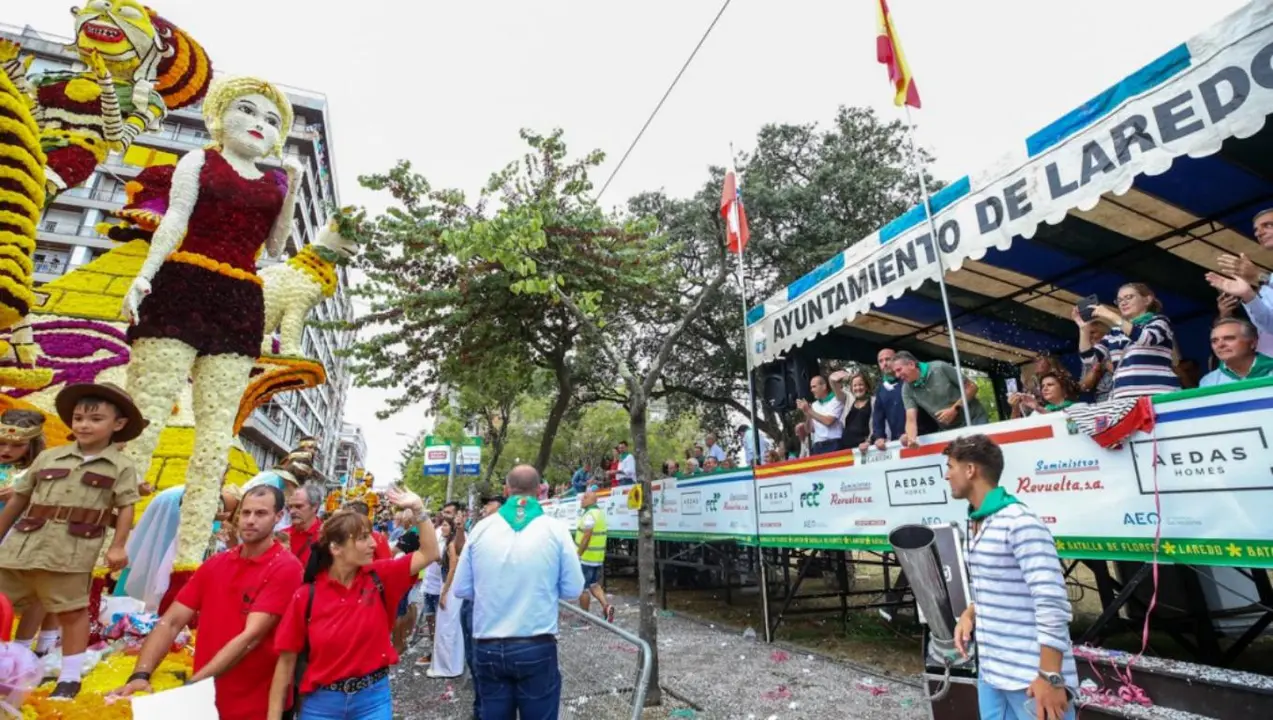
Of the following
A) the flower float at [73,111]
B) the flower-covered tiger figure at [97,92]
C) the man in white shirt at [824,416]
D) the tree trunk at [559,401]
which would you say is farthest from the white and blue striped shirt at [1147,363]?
the tree trunk at [559,401]

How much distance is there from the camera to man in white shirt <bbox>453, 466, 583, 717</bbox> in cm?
311

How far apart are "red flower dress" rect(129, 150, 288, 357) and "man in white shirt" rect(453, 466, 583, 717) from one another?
2.79 metres

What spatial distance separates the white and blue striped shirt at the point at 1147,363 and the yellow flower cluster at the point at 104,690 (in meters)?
5.42

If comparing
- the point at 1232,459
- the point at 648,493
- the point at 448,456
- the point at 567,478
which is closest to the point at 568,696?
the point at 648,493

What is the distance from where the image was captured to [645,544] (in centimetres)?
532

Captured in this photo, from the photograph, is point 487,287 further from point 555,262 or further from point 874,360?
point 874,360

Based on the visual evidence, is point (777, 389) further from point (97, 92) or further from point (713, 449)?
point (97, 92)

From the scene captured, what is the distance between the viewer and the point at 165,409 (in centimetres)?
420

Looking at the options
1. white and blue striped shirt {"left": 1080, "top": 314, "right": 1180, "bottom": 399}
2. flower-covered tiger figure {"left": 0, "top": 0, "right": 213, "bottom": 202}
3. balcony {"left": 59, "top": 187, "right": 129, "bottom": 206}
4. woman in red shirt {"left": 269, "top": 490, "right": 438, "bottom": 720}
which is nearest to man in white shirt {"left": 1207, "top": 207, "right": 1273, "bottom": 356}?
white and blue striped shirt {"left": 1080, "top": 314, "right": 1180, "bottom": 399}

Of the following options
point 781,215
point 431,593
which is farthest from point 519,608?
point 781,215

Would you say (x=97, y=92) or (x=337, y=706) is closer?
(x=337, y=706)

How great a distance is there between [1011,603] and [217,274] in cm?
554

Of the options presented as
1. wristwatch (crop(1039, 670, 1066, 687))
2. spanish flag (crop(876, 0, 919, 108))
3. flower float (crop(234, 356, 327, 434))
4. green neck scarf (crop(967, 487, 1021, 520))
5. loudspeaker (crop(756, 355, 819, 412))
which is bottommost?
wristwatch (crop(1039, 670, 1066, 687))

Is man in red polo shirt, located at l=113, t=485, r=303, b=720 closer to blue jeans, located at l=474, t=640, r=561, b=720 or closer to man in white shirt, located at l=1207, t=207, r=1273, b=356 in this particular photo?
blue jeans, located at l=474, t=640, r=561, b=720
